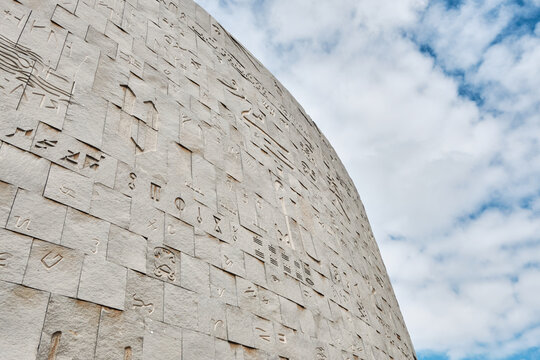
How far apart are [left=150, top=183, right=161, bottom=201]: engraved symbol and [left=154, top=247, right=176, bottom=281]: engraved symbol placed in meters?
0.38

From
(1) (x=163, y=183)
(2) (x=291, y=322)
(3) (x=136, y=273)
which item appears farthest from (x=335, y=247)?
(3) (x=136, y=273)

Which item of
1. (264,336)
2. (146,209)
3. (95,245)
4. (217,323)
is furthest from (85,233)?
(264,336)

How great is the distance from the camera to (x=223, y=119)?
433cm

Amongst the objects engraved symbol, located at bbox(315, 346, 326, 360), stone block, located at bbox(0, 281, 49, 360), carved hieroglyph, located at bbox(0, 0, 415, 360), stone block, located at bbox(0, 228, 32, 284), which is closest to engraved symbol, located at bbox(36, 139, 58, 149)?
carved hieroglyph, located at bbox(0, 0, 415, 360)

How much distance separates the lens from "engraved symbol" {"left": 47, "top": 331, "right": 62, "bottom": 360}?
1.81 meters

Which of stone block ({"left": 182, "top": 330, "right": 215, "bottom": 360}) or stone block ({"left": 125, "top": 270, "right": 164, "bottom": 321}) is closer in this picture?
stone block ({"left": 125, "top": 270, "right": 164, "bottom": 321})

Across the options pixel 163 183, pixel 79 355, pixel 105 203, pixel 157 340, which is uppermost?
pixel 163 183

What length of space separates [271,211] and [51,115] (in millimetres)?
2245

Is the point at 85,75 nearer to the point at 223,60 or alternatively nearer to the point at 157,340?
the point at 157,340

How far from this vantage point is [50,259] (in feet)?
6.71

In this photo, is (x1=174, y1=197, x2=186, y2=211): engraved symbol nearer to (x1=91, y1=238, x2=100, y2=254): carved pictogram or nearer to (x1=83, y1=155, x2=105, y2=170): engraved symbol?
(x1=83, y1=155, x2=105, y2=170): engraved symbol

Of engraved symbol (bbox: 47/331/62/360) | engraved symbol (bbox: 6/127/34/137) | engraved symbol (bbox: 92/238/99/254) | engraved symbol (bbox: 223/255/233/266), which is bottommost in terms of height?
engraved symbol (bbox: 47/331/62/360)

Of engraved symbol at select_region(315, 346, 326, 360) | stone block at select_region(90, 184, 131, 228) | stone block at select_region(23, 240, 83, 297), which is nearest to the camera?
stone block at select_region(23, 240, 83, 297)

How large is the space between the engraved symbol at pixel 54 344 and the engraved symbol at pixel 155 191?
3.64 feet
